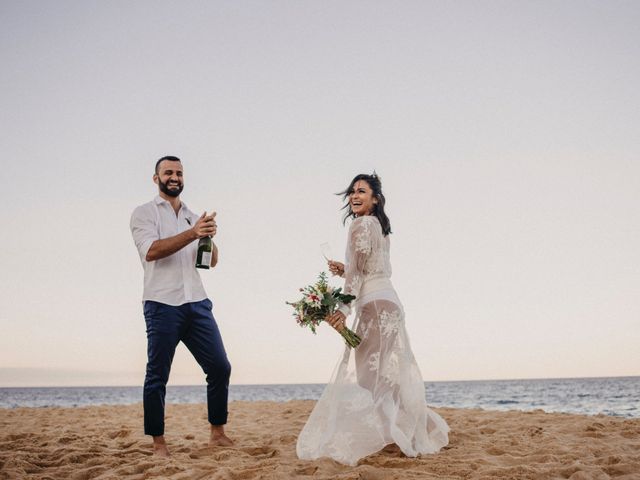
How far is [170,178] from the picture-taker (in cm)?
476

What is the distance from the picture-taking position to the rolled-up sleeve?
4512mm

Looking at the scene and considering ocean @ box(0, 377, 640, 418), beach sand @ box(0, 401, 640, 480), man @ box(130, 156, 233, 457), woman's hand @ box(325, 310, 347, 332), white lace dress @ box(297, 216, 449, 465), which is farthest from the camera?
ocean @ box(0, 377, 640, 418)

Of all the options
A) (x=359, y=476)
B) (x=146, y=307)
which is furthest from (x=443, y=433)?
(x=146, y=307)

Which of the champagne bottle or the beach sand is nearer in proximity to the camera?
the beach sand

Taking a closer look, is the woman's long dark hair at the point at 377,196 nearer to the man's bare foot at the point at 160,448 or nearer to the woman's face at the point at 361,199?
the woman's face at the point at 361,199

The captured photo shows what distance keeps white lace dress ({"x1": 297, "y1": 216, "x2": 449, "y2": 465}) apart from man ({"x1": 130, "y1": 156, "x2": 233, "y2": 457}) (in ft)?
3.24

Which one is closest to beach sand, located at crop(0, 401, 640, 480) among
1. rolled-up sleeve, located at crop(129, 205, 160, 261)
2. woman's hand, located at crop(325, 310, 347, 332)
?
woman's hand, located at crop(325, 310, 347, 332)

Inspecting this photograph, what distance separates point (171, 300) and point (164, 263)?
0.33 meters

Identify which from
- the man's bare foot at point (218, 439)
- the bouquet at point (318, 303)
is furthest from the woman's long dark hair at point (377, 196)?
the man's bare foot at point (218, 439)

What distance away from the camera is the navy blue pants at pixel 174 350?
14.4ft

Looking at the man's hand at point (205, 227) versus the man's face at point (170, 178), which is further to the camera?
the man's face at point (170, 178)

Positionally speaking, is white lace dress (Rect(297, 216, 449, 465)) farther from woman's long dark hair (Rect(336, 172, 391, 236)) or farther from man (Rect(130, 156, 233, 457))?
man (Rect(130, 156, 233, 457))

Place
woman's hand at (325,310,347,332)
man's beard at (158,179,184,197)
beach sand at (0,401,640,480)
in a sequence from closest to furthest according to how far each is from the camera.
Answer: beach sand at (0,401,640,480) → woman's hand at (325,310,347,332) → man's beard at (158,179,184,197)

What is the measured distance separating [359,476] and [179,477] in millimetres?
1187
